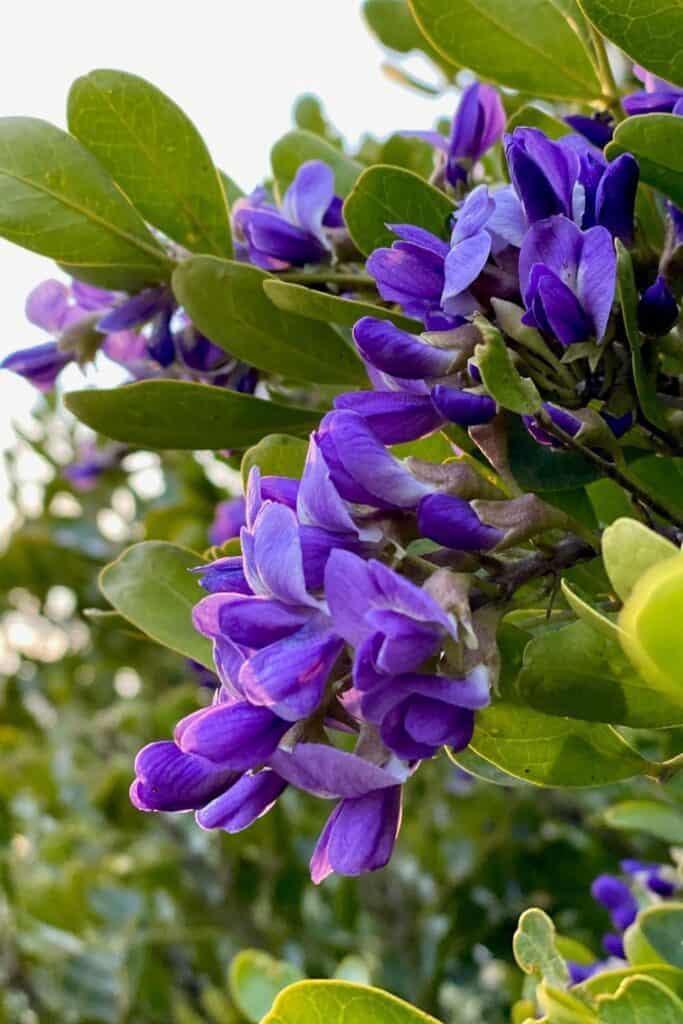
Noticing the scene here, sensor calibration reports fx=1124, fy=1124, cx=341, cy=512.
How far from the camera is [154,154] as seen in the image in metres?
0.90

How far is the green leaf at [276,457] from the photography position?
71 centimetres

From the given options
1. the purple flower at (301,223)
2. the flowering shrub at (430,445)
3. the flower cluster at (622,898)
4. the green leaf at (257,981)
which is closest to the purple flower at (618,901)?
the flower cluster at (622,898)

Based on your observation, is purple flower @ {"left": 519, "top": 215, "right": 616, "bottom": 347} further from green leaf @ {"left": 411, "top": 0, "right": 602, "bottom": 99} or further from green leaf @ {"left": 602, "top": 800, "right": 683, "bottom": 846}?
green leaf @ {"left": 602, "top": 800, "right": 683, "bottom": 846}

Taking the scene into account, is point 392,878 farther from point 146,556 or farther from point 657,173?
point 657,173

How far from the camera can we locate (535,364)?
0.61 m

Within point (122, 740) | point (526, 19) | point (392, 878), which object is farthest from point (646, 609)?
point (122, 740)

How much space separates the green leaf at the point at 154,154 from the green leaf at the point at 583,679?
1.69 ft

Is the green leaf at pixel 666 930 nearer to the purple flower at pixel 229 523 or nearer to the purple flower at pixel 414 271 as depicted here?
the purple flower at pixel 414 271

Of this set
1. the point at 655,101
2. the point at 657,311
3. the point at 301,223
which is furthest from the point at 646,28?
the point at 301,223

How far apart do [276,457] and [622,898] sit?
2.09 feet

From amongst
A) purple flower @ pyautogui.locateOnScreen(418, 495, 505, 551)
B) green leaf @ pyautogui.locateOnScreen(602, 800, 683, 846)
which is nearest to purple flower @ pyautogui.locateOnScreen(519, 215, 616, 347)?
purple flower @ pyautogui.locateOnScreen(418, 495, 505, 551)

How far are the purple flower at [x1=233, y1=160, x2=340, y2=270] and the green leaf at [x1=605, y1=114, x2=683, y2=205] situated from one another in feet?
0.86

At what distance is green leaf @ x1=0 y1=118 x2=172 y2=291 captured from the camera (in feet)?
2.77

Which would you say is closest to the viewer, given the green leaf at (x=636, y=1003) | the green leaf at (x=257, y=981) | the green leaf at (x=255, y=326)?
the green leaf at (x=636, y=1003)
